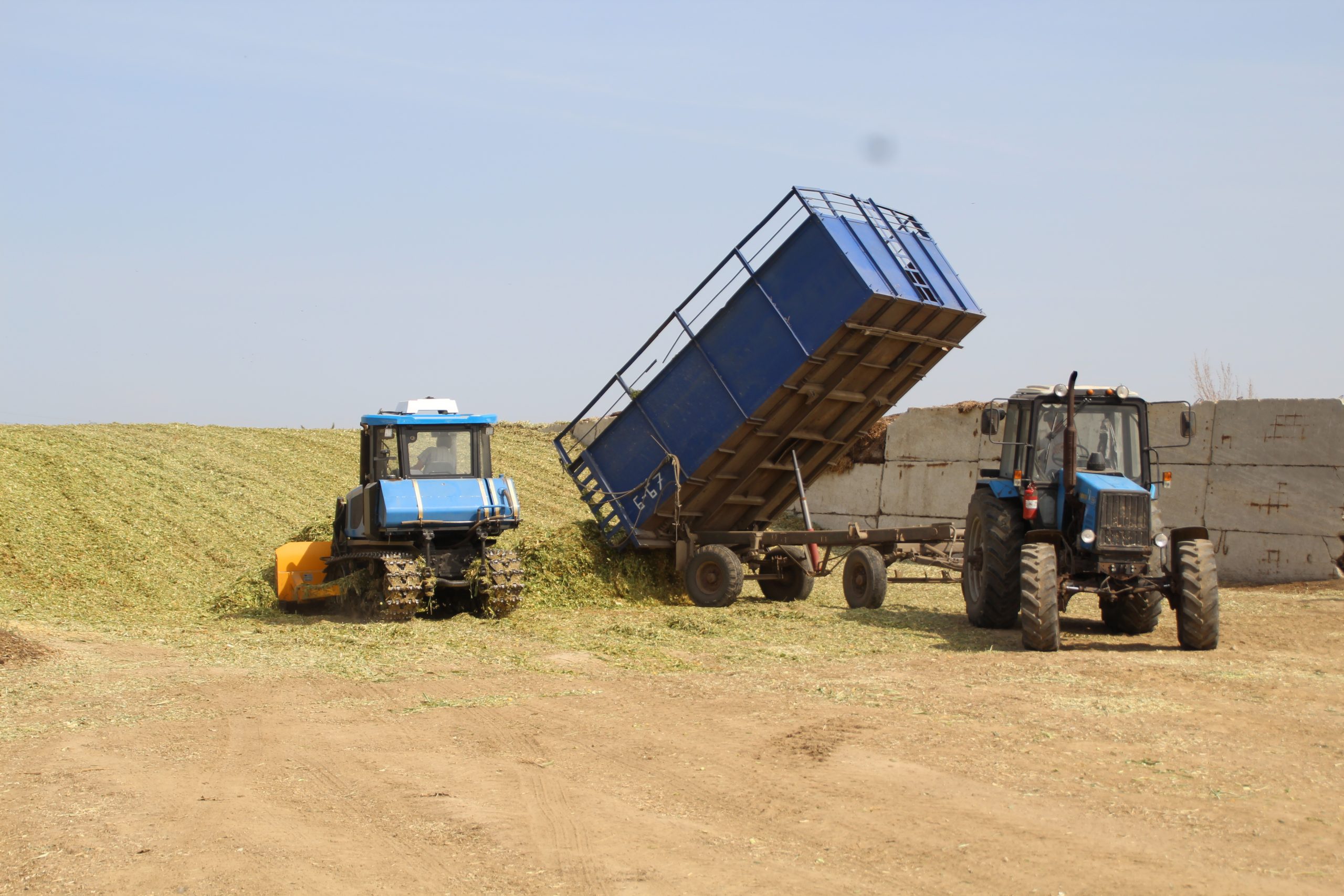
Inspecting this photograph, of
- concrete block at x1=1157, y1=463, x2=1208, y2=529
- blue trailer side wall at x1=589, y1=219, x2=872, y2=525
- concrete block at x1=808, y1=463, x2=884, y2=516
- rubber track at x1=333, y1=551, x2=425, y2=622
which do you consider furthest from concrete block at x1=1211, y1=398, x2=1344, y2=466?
rubber track at x1=333, y1=551, x2=425, y2=622

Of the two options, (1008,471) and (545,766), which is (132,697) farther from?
(1008,471)

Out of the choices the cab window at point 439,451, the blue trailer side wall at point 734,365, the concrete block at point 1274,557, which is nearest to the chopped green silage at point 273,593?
the blue trailer side wall at point 734,365

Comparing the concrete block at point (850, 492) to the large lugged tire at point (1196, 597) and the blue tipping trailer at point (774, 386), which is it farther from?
the large lugged tire at point (1196, 597)

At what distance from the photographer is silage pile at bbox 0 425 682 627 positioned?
14188 millimetres

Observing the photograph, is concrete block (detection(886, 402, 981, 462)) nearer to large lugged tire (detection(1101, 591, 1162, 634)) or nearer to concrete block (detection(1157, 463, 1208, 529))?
concrete block (detection(1157, 463, 1208, 529))

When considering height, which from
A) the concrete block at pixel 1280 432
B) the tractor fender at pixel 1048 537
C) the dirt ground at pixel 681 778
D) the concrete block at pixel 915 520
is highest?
the concrete block at pixel 1280 432

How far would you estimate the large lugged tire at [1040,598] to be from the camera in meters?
10.4

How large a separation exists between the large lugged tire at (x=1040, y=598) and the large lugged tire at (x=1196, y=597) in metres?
1.15

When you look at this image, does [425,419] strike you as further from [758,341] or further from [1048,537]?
[1048,537]

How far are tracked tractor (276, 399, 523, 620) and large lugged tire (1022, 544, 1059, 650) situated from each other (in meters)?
5.48

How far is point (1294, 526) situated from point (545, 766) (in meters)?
14.1

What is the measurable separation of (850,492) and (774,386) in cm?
1090

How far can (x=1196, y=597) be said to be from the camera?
34.3 feet

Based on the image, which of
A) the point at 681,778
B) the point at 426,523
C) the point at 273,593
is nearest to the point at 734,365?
the point at 426,523
